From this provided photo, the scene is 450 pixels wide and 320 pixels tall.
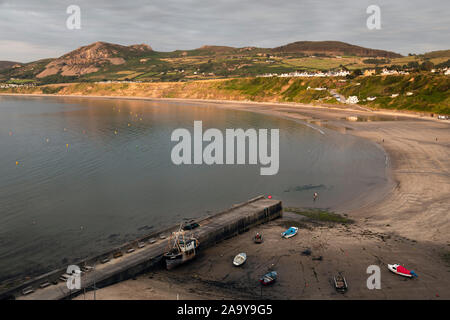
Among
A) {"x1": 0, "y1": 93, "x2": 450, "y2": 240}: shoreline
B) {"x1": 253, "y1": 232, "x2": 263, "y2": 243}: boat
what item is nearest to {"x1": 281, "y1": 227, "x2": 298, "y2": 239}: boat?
{"x1": 253, "y1": 232, "x2": 263, "y2": 243}: boat

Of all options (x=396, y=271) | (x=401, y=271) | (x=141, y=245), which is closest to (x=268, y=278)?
(x=396, y=271)

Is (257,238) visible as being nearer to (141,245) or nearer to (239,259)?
(239,259)

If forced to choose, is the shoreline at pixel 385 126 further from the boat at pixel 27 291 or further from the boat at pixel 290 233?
the boat at pixel 27 291

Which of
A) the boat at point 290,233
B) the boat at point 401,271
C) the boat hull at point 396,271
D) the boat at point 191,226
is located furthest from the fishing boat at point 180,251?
the boat at point 401,271

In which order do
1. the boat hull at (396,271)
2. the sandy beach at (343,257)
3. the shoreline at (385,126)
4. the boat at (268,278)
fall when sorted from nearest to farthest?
the sandy beach at (343,257), the boat at (268,278), the boat hull at (396,271), the shoreline at (385,126)
